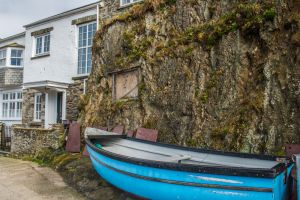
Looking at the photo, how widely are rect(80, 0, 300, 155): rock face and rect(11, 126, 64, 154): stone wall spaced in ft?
6.98

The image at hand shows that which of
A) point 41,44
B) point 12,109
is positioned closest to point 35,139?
point 41,44

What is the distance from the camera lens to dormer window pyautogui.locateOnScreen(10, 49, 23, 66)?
23.2m

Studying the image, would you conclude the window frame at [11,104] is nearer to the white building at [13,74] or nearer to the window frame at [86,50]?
the white building at [13,74]

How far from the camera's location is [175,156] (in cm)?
755

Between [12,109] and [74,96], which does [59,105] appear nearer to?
[74,96]

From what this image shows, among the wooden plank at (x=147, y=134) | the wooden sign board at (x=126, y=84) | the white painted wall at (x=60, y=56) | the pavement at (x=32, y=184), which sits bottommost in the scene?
the pavement at (x=32, y=184)

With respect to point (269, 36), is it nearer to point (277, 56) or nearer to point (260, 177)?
point (277, 56)

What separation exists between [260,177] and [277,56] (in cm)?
456

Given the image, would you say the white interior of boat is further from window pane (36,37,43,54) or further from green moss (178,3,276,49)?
window pane (36,37,43,54)

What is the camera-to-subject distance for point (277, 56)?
8227mm

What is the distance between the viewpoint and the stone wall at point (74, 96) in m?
18.5

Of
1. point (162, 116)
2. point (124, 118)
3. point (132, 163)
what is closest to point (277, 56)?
point (162, 116)

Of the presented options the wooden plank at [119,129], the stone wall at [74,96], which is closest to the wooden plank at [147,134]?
the wooden plank at [119,129]

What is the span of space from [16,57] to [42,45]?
11.4 ft
